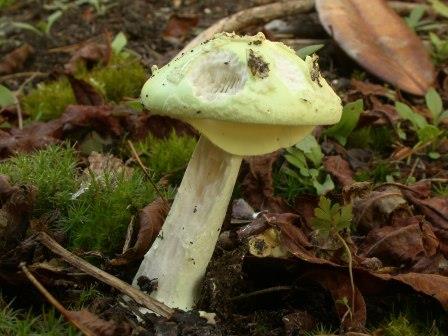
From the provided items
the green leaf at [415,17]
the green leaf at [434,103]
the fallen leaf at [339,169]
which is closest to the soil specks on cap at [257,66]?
the fallen leaf at [339,169]

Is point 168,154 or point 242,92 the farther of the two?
point 168,154

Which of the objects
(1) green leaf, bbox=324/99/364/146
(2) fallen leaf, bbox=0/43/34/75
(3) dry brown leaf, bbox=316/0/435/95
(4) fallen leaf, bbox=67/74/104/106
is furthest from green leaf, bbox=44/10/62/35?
(1) green leaf, bbox=324/99/364/146

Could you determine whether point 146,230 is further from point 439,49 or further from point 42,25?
point 42,25

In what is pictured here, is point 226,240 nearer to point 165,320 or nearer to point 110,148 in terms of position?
point 165,320

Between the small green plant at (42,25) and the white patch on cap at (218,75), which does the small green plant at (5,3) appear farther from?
the white patch on cap at (218,75)

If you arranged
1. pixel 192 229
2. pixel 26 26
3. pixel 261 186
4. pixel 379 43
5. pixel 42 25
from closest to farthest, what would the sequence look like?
1. pixel 192 229
2. pixel 261 186
3. pixel 379 43
4. pixel 26 26
5. pixel 42 25

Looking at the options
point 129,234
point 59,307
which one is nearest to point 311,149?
point 129,234

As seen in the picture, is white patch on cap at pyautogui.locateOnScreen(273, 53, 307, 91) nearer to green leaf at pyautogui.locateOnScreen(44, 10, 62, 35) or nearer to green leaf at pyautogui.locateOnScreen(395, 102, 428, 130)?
green leaf at pyautogui.locateOnScreen(395, 102, 428, 130)

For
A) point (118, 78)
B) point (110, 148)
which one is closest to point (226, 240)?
point (110, 148)
